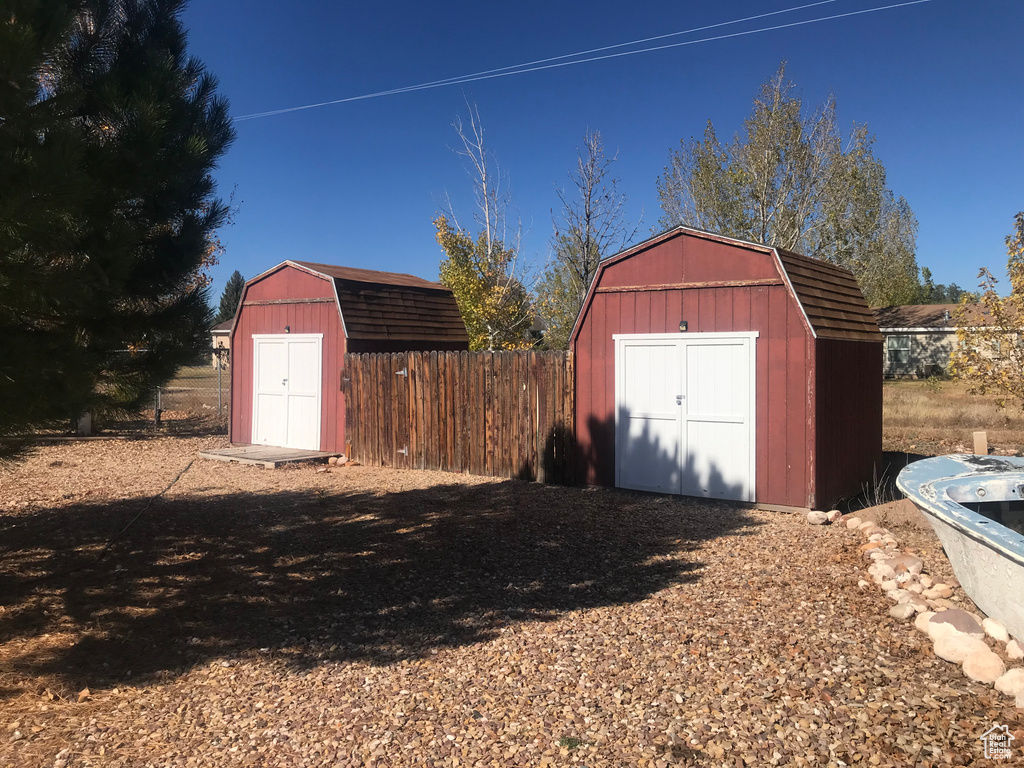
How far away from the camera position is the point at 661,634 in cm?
465

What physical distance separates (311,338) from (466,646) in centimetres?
998

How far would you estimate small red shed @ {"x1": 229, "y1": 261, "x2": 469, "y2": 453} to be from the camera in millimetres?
13258

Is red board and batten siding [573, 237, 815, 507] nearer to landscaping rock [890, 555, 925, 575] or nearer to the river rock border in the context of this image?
the river rock border

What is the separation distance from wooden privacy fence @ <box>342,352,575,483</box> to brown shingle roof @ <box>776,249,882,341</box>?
3164 mm

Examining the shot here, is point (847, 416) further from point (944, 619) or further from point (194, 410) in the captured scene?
point (194, 410)

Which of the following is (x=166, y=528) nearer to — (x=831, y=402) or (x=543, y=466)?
(x=543, y=466)

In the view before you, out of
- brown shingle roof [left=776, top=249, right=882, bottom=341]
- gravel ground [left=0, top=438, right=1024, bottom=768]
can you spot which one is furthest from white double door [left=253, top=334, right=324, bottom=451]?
brown shingle roof [left=776, top=249, right=882, bottom=341]

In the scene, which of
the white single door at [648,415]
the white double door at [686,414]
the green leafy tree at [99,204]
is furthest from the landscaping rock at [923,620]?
the green leafy tree at [99,204]

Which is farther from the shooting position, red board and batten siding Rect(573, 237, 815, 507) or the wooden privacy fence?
the wooden privacy fence

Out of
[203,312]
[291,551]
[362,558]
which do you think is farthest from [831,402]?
[203,312]

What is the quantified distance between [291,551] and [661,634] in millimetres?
3690

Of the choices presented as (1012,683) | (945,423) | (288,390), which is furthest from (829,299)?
(945,423)

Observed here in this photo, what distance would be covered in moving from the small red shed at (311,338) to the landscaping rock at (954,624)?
33.9 ft

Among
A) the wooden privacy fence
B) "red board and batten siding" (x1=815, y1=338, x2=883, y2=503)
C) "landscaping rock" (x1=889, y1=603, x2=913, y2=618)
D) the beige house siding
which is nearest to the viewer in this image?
"landscaping rock" (x1=889, y1=603, x2=913, y2=618)
